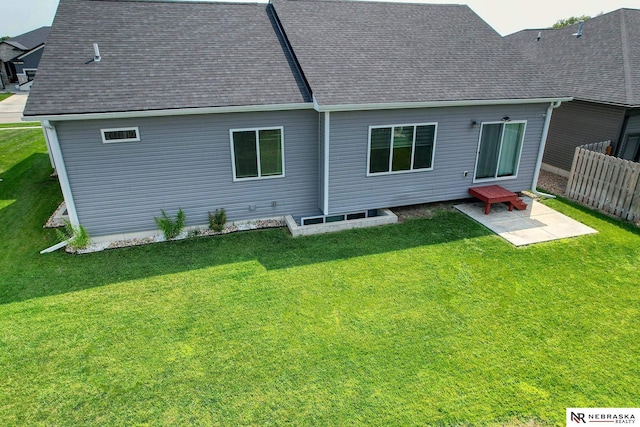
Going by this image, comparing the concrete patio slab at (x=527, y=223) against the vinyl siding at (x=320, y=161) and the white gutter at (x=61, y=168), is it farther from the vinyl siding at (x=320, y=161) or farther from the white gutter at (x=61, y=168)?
the white gutter at (x=61, y=168)

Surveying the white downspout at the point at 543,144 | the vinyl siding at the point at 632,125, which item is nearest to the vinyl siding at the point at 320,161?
the white downspout at the point at 543,144

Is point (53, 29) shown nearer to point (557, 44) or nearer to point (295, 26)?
point (295, 26)

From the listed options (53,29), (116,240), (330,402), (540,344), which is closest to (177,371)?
(330,402)

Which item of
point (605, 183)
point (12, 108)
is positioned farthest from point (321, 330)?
point (12, 108)

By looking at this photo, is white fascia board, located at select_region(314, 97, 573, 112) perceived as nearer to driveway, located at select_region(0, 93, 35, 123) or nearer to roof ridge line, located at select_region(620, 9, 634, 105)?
roof ridge line, located at select_region(620, 9, 634, 105)

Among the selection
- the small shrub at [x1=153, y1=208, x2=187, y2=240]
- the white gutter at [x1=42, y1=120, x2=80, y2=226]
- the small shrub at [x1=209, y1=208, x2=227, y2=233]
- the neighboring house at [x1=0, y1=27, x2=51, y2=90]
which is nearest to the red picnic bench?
the small shrub at [x1=209, y1=208, x2=227, y2=233]

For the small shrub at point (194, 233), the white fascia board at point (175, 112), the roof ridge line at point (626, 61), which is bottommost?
the small shrub at point (194, 233)
